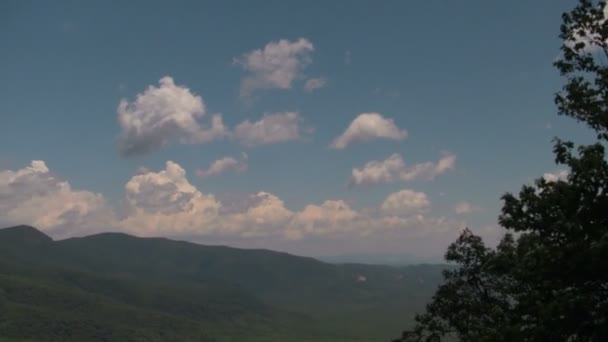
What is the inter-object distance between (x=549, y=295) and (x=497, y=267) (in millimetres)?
4050

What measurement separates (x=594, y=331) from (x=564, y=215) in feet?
16.3

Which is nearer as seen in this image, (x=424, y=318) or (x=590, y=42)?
(x=590, y=42)

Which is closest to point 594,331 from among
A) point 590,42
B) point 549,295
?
point 549,295

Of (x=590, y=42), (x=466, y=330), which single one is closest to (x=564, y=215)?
(x=590, y=42)

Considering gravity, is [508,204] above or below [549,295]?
above

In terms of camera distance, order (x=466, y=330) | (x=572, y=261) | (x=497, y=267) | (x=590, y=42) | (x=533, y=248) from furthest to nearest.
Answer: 1. (x=466, y=330)
2. (x=497, y=267)
3. (x=590, y=42)
4. (x=533, y=248)
5. (x=572, y=261)

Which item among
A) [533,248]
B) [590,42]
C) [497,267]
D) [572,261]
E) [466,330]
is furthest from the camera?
[466,330]

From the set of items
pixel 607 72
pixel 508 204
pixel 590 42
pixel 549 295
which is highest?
pixel 590 42

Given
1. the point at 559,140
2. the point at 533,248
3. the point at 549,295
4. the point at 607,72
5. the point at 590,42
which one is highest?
the point at 590,42

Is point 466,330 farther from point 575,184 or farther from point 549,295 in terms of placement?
point 575,184

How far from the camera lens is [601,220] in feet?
78.7

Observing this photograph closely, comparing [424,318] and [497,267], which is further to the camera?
[424,318]

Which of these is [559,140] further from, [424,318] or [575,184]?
[424,318]

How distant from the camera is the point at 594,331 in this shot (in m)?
23.2
